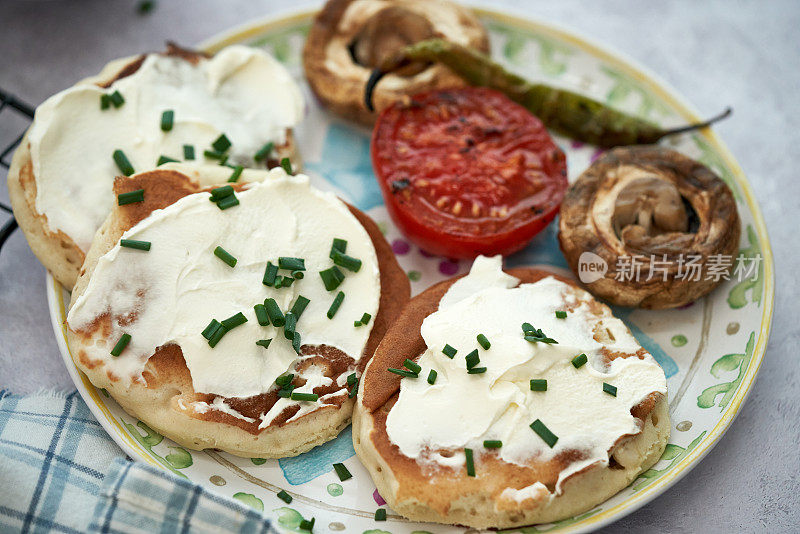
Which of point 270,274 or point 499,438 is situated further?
point 270,274

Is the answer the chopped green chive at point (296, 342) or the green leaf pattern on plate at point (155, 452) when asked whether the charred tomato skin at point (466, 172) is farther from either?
the green leaf pattern on plate at point (155, 452)

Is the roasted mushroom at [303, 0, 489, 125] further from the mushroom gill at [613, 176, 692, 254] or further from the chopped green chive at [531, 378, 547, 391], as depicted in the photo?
the chopped green chive at [531, 378, 547, 391]

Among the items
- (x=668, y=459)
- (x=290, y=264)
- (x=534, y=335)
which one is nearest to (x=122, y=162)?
(x=290, y=264)

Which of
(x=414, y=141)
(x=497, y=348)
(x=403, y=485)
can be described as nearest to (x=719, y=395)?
(x=497, y=348)

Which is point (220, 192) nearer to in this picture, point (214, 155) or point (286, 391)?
point (214, 155)

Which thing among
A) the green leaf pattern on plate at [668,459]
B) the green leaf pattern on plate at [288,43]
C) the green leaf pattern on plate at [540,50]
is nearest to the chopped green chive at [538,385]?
the green leaf pattern on plate at [668,459]

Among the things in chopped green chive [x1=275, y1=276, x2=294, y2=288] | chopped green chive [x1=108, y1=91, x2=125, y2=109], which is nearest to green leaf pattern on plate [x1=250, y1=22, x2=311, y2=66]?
chopped green chive [x1=108, y1=91, x2=125, y2=109]
